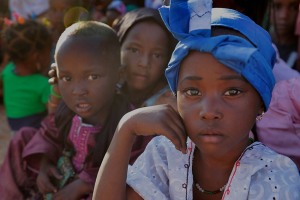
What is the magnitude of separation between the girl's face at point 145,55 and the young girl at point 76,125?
85mm

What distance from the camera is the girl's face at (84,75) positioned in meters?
2.39

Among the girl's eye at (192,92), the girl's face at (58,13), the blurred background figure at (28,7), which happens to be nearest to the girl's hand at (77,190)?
the girl's eye at (192,92)

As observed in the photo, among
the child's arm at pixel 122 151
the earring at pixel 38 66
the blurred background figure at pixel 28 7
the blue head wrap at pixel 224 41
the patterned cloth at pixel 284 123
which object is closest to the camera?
the blue head wrap at pixel 224 41

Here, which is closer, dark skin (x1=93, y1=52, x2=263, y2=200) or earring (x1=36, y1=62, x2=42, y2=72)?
dark skin (x1=93, y1=52, x2=263, y2=200)

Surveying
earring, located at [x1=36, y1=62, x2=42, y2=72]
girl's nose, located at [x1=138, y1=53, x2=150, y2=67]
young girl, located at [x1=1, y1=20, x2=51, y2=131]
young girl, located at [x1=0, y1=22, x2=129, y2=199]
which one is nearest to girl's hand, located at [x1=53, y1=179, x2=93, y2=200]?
young girl, located at [x1=0, y1=22, x2=129, y2=199]

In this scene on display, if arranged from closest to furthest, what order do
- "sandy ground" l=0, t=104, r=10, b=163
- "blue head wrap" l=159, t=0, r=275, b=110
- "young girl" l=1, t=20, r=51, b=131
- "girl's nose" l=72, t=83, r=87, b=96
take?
1. "blue head wrap" l=159, t=0, r=275, b=110
2. "girl's nose" l=72, t=83, r=87, b=96
3. "young girl" l=1, t=20, r=51, b=131
4. "sandy ground" l=0, t=104, r=10, b=163

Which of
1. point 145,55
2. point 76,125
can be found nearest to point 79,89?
point 76,125

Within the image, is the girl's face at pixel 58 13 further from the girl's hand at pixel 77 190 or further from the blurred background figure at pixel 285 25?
the girl's hand at pixel 77 190

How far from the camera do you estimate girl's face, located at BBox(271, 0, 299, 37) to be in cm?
307

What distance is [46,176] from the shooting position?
2639 mm

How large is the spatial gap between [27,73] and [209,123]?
2.68m

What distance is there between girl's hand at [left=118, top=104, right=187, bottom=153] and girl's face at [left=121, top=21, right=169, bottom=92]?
79 centimetres

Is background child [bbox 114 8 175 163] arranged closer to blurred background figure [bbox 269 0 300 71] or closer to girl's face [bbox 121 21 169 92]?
girl's face [bbox 121 21 169 92]

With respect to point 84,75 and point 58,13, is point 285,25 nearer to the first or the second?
point 84,75
